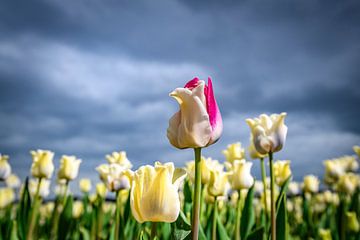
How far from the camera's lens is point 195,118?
1.41m

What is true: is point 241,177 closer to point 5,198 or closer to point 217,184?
point 217,184

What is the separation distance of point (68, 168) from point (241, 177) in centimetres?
218

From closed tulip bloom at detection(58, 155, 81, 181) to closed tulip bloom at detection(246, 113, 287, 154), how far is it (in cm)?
254

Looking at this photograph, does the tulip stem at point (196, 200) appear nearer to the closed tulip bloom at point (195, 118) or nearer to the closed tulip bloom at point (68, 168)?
the closed tulip bloom at point (195, 118)

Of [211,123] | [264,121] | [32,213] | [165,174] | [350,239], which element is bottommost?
[350,239]

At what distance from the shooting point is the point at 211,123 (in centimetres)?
144

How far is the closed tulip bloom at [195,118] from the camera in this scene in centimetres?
140

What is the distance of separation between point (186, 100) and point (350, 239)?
170 inches

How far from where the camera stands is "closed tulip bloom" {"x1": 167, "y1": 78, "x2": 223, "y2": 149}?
1399mm

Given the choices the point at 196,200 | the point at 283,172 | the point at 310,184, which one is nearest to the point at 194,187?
the point at 196,200

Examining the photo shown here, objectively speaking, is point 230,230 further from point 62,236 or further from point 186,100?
point 186,100

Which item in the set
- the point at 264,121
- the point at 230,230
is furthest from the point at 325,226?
the point at 264,121

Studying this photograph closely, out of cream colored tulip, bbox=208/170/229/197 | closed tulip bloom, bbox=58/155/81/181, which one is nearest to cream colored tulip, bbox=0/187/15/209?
closed tulip bloom, bbox=58/155/81/181

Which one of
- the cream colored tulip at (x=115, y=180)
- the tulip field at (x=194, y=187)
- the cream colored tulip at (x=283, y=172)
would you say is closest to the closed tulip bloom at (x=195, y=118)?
the tulip field at (x=194, y=187)
